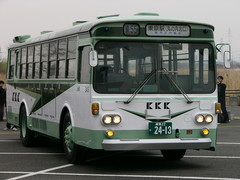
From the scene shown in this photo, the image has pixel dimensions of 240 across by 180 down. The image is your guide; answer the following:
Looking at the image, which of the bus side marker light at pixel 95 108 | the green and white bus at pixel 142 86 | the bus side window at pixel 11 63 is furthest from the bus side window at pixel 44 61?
the bus side marker light at pixel 95 108

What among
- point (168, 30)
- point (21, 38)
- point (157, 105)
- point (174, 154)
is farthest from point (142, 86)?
point (21, 38)

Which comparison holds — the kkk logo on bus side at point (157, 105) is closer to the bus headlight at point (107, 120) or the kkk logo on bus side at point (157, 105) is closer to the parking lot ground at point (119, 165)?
the bus headlight at point (107, 120)

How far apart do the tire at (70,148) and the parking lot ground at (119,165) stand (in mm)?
125

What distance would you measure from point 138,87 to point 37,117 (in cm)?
483

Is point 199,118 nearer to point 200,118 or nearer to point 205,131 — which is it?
point 200,118

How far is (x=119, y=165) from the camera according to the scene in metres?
13.1

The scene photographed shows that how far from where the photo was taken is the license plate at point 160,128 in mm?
12031

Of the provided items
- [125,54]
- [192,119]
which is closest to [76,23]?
[125,54]

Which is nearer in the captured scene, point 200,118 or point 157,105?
point 157,105

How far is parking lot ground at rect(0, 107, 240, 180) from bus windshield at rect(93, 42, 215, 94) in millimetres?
1373

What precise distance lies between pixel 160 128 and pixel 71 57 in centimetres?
255

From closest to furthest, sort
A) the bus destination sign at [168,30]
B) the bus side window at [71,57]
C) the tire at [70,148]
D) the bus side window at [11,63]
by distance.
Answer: the bus destination sign at [168,30], the tire at [70,148], the bus side window at [71,57], the bus side window at [11,63]

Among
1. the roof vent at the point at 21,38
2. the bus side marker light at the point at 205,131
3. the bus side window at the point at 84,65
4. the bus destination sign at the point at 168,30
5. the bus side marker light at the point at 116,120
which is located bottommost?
the bus side marker light at the point at 205,131

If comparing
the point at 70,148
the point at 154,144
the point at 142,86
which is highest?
the point at 142,86
